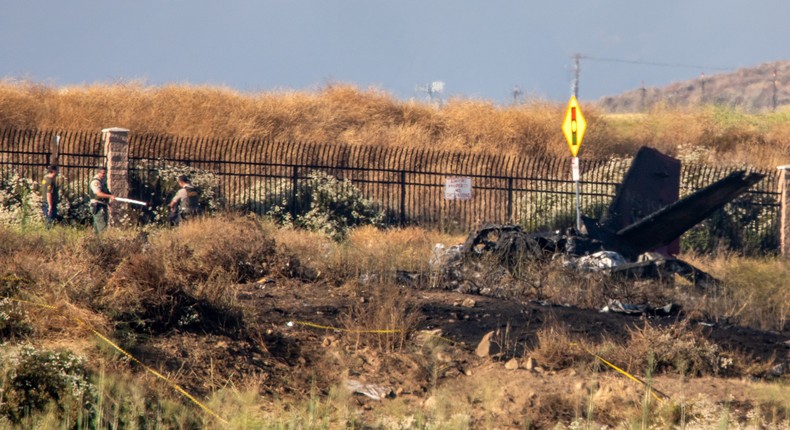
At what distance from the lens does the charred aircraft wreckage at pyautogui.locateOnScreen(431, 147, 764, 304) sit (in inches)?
537

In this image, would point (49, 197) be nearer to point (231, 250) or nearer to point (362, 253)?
point (362, 253)

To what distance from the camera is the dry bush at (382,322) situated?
10.4 m

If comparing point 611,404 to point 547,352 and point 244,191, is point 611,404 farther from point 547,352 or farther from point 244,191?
point 244,191

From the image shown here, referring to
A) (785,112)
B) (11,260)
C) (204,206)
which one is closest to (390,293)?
(11,260)

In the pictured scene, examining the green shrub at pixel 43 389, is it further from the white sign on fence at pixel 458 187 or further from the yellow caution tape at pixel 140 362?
the white sign on fence at pixel 458 187

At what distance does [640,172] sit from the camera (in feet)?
61.9

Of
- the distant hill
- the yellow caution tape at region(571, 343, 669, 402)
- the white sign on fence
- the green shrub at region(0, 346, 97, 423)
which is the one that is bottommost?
the yellow caution tape at region(571, 343, 669, 402)

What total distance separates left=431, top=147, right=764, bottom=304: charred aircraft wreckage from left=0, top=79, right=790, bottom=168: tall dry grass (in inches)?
547

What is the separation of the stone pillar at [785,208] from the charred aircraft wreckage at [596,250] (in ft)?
13.1

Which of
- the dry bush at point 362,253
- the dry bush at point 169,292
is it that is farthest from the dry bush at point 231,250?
the dry bush at point 362,253

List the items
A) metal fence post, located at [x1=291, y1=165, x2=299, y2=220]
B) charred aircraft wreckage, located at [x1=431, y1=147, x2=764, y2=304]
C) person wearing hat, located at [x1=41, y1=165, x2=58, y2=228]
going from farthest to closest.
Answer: metal fence post, located at [x1=291, y1=165, x2=299, y2=220] → person wearing hat, located at [x1=41, y1=165, x2=58, y2=228] → charred aircraft wreckage, located at [x1=431, y1=147, x2=764, y2=304]

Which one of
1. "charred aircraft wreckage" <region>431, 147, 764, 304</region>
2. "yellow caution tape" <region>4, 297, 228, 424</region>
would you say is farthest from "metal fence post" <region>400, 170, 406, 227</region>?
"yellow caution tape" <region>4, 297, 228, 424</region>

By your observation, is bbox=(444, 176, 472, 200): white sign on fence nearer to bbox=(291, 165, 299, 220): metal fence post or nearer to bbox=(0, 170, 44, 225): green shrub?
bbox=(291, 165, 299, 220): metal fence post

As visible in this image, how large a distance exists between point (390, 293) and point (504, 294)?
2.15 meters
